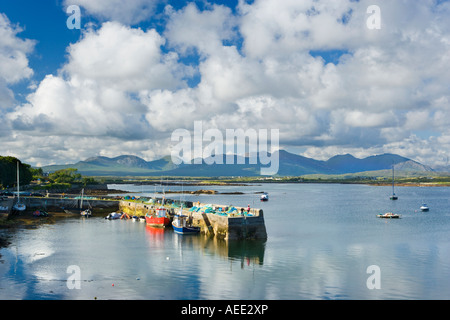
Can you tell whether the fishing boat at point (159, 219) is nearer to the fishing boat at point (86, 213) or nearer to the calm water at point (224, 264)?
the calm water at point (224, 264)

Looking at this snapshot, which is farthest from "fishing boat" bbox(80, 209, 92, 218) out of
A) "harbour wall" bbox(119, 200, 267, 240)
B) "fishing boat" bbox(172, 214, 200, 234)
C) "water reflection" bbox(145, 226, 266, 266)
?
"harbour wall" bbox(119, 200, 267, 240)

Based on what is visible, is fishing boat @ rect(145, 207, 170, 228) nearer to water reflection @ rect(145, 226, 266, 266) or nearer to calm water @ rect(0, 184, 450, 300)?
calm water @ rect(0, 184, 450, 300)

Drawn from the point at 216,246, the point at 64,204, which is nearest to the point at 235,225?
the point at 216,246

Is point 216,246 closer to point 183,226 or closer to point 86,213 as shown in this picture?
point 183,226

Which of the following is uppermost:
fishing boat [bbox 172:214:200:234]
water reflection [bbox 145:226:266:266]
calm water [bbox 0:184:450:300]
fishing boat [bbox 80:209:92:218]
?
fishing boat [bbox 172:214:200:234]

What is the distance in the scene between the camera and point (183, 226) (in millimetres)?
60594

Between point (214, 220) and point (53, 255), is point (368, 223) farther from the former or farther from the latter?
point (53, 255)

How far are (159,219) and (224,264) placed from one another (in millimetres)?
28930

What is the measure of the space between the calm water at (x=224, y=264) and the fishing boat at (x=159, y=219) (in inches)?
136

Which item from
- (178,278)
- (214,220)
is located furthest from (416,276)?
(214,220)

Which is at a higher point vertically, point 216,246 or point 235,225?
point 235,225

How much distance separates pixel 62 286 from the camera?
112 feet

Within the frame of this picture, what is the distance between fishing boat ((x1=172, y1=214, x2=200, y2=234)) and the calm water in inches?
62.3

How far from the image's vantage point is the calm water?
33219 mm
